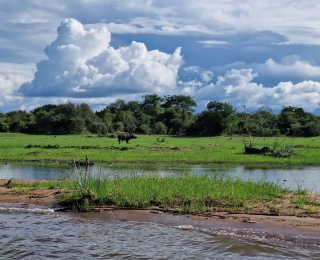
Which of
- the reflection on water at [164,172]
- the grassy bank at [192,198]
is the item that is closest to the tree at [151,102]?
the reflection on water at [164,172]

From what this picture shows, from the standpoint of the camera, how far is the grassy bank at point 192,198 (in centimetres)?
1175

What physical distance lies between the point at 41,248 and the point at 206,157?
2161 centimetres

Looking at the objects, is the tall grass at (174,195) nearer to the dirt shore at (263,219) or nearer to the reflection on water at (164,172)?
the dirt shore at (263,219)

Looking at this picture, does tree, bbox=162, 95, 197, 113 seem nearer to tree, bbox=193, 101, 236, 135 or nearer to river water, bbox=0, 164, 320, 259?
tree, bbox=193, 101, 236, 135

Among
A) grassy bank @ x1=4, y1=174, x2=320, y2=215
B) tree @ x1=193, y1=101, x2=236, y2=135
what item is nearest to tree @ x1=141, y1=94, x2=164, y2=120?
tree @ x1=193, y1=101, x2=236, y2=135

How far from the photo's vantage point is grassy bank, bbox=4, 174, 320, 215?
38.5 ft

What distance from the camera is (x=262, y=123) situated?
221 feet

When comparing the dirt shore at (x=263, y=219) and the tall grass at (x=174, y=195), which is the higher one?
the tall grass at (x=174, y=195)

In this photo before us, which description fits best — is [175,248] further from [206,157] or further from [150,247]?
[206,157]

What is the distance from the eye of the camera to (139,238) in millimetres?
9922

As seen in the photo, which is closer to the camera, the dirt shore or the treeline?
the dirt shore

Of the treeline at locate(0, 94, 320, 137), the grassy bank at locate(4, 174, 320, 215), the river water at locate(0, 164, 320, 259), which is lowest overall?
the river water at locate(0, 164, 320, 259)

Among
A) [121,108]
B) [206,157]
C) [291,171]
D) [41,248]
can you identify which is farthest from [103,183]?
[121,108]

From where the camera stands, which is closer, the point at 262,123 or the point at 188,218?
the point at 188,218
